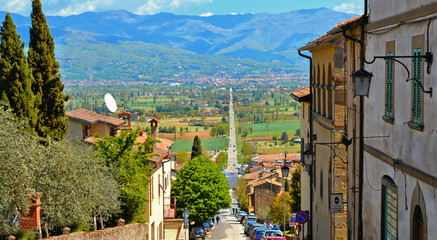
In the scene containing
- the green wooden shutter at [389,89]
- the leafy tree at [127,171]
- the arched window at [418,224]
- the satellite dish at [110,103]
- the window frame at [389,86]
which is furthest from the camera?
the satellite dish at [110,103]

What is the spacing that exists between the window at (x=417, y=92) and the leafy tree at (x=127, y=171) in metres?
21.7

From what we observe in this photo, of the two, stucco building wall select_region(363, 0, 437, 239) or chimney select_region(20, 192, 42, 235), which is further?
chimney select_region(20, 192, 42, 235)

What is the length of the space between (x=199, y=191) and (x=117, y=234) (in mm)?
37864

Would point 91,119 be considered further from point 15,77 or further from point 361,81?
point 361,81

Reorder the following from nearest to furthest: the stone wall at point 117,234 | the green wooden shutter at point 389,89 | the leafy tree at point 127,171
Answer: the green wooden shutter at point 389,89 → the stone wall at point 117,234 → the leafy tree at point 127,171

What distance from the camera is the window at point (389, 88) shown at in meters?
12.0

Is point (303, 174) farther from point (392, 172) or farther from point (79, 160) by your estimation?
point (392, 172)

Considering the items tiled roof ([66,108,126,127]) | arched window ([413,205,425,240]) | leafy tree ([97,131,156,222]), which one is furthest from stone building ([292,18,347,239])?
tiled roof ([66,108,126,127])

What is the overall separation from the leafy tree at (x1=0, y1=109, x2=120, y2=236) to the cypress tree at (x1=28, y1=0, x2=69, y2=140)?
2897 millimetres

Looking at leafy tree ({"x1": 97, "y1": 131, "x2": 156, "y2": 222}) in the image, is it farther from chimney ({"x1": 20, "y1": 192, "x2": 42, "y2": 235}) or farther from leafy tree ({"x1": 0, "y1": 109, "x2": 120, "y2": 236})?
chimney ({"x1": 20, "y1": 192, "x2": 42, "y2": 235})

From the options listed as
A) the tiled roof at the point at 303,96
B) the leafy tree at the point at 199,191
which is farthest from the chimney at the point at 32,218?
the leafy tree at the point at 199,191

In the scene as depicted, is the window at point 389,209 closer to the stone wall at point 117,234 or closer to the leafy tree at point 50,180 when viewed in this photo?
the leafy tree at point 50,180

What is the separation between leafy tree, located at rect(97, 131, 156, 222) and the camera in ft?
101

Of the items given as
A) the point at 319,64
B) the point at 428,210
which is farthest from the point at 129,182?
the point at 428,210
